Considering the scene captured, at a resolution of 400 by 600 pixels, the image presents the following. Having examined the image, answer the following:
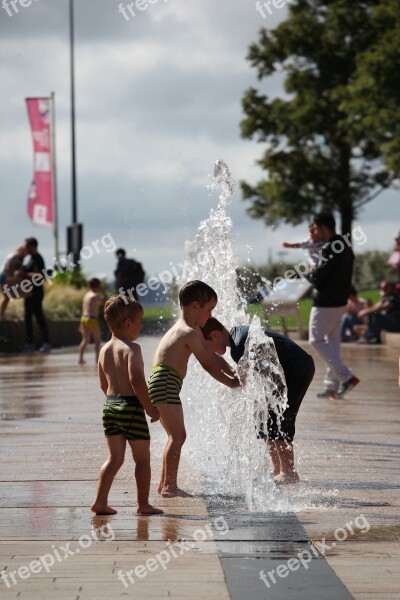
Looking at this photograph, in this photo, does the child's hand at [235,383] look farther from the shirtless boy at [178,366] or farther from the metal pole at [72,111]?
the metal pole at [72,111]

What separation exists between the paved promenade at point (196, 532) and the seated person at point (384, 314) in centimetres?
1592

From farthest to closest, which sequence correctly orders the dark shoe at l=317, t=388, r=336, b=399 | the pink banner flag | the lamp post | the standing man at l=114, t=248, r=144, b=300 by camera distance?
the lamp post, the pink banner flag, the standing man at l=114, t=248, r=144, b=300, the dark shoe at l=317, t=388, r=336, b=399

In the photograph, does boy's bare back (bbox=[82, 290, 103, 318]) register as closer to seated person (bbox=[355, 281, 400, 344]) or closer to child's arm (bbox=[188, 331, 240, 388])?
seated person (bbox=[355, 281, 400, 344])

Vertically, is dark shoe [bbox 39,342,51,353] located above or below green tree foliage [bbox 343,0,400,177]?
below

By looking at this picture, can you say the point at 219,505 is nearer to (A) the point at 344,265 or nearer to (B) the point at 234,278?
(B) the point at 234,278

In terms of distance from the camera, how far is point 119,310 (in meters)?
7.08

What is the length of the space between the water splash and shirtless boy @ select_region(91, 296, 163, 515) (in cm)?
63

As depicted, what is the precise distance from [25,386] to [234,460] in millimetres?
8066

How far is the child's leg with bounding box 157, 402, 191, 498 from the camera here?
7.50 metres

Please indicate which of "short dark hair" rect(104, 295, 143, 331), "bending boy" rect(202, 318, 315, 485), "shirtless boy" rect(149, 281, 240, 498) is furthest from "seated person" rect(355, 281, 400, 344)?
"short dark hair" rect(104, 295, 143, 331)

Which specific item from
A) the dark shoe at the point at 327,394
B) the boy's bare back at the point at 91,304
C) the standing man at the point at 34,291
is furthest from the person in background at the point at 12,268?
A: the dark shoe at the point at 327,394

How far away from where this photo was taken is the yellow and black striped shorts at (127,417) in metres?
6.98

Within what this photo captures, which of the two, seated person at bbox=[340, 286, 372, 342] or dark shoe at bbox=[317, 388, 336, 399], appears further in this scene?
seated person at bbox=[340, 286, 372, 342]

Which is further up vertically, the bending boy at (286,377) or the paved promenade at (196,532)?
the bending boy at (286,377)
